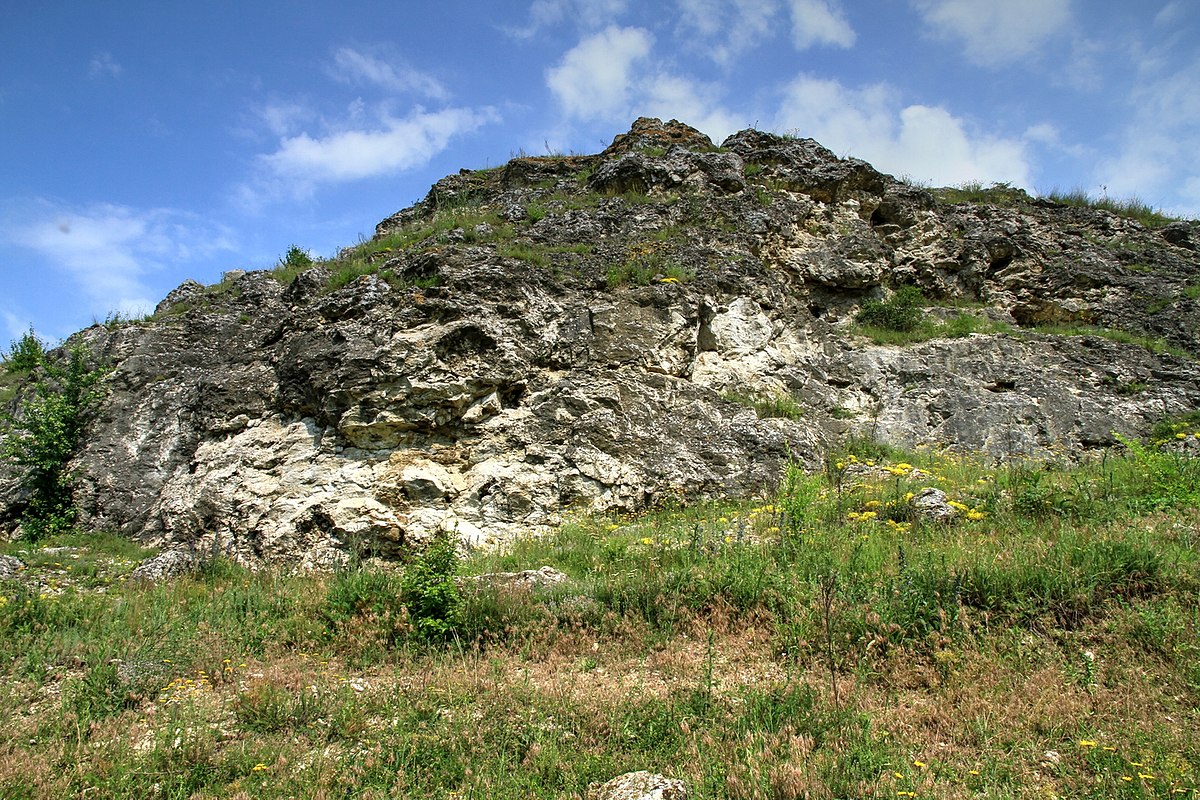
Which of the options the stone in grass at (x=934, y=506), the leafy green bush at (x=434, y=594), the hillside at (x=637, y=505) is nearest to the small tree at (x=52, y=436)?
the hillside at (x=637, y=505)

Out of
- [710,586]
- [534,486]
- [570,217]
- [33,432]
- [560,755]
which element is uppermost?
[570,217]

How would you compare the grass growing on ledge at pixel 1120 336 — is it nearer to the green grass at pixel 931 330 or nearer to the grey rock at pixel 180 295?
the green grass at pixel 931 330

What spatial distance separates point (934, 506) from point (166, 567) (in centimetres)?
940

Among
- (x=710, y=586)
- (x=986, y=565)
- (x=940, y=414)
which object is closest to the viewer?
(x=986, y=565)

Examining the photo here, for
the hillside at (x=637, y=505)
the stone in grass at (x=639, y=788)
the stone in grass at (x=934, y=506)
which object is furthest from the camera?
the stone in grass at (x=934, y=506)

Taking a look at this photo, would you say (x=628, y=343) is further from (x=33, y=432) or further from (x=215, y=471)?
(x=33, y=432)

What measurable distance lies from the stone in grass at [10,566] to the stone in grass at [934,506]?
35.6 feet

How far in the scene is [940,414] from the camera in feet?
38.3

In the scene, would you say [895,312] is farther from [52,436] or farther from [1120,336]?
[52,436]

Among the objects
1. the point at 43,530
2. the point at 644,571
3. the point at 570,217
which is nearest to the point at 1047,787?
the point at 644,571

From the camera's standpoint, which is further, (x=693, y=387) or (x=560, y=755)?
(x=693, y=387)

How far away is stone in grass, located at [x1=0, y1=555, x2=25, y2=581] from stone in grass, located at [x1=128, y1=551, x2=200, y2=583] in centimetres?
126

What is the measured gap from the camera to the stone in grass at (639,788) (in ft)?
11.1

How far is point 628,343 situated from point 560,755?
736 cm
